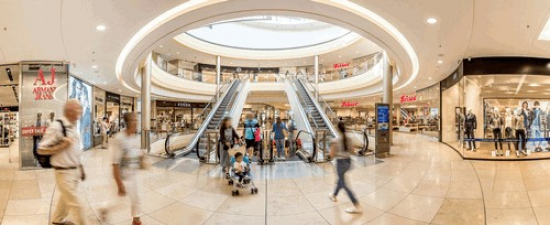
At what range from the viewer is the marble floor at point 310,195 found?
10.7 feet

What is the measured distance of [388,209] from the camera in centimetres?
349

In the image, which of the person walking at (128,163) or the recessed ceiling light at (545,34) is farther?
the recessed ceiling light at (545,34)

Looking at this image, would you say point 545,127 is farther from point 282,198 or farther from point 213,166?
point 213,166

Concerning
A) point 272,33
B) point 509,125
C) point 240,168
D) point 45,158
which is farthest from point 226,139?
point 272,33

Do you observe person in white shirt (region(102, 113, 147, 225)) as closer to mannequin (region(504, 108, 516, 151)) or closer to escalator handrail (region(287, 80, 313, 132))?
escalator handrail (region(287, 80, 313, 132))

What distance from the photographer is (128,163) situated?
2.87 meters

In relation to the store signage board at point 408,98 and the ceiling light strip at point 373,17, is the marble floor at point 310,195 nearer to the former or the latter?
the ceiling light strip at point 373,17

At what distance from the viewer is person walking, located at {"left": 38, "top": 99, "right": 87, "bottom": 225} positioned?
2.43m

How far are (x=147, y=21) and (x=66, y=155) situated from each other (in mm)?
3254

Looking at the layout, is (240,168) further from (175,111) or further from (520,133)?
(175,111)

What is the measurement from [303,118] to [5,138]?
14.8 m

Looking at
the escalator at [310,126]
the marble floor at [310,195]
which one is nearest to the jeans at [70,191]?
the marble floor at [310,195]

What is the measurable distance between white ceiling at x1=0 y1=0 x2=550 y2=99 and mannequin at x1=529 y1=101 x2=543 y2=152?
7.33 ft

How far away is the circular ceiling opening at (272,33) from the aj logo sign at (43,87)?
45.2 feet
